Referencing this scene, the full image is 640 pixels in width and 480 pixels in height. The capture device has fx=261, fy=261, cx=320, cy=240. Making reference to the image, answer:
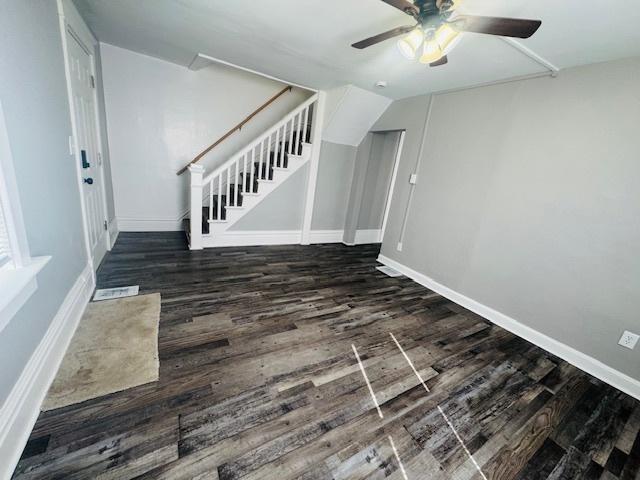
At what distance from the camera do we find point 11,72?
1235mm

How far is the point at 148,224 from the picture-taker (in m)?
4.02

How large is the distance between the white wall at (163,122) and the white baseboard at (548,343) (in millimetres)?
3779

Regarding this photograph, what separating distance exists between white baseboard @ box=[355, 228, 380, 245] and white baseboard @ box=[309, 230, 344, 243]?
1.01ft

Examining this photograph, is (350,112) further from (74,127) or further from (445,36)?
(74,127)

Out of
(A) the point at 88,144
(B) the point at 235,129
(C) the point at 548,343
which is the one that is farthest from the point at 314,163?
(C) the point at 548,343

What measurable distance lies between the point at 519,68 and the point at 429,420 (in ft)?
9.31

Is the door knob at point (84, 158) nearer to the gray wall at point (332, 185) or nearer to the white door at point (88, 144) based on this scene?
the white door at point (88, 144)

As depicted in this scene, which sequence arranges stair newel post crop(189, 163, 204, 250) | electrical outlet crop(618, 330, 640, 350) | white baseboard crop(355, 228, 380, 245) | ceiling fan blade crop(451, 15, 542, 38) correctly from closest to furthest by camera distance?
1. ceiling fan blade crop(451, 15, 542, 38)
2. electrical outlet crop(618, 330, 640, 350)
3. stair newel post crop(189, 163, 204, 250)
4. white baseboard crop(355, 228, 380, 245)

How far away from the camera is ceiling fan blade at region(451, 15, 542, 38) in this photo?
1.25 m

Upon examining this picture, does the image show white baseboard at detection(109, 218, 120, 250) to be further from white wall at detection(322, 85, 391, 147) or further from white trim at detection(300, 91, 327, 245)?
white wall at detection(322, 85, 391, 147)

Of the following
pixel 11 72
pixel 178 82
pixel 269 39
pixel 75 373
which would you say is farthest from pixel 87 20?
pixel 75 373

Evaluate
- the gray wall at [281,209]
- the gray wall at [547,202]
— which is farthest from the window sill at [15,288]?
the gray wall at [547,202]

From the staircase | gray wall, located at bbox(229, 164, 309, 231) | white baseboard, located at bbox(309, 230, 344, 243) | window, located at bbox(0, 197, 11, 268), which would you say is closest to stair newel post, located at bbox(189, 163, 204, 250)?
the staircase

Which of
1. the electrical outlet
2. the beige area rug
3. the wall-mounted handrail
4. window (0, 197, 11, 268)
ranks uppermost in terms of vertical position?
the wall-mounted handrail
